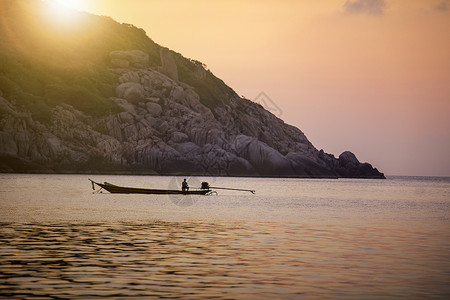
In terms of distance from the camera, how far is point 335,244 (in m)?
39.8

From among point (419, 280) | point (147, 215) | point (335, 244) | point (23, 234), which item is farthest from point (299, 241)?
point (147, 215)

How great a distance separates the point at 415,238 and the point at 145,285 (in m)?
25.8

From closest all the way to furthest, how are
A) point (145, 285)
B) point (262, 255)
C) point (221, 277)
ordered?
point (145, 285) → point (221, 277) → point (262, 255)

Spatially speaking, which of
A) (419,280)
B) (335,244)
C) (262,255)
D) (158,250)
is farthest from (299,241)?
(419,280)

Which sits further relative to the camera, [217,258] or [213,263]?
[217,258]

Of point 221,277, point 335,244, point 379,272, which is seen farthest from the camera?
point 335,244

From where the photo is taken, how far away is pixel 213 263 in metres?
30.8

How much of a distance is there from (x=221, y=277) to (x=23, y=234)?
728 inches

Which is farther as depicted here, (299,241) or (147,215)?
(147,215)

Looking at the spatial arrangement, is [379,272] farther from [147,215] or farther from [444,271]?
[147,215]

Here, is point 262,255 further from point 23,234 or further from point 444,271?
point 23,234

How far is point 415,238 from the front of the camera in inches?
1783

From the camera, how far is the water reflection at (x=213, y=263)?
2445 centimetres

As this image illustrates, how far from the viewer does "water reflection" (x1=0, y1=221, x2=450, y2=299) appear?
80.2ft
